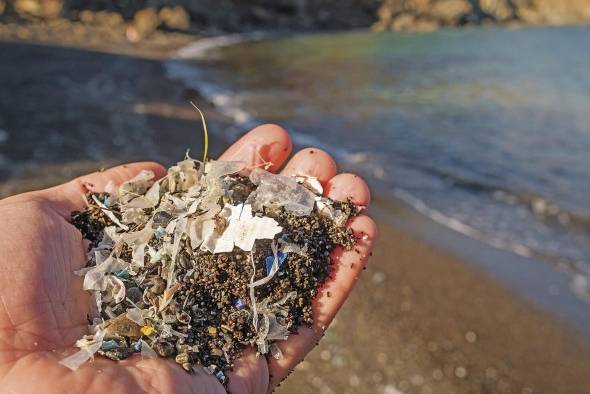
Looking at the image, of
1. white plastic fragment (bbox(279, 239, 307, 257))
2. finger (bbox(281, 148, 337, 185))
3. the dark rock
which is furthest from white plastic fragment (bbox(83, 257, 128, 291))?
the dark rock

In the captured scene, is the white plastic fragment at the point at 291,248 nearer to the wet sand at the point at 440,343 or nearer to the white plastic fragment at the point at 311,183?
the white plastic fragment at the point at 311,183

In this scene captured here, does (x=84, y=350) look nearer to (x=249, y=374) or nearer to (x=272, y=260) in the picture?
(x=249, y=374)

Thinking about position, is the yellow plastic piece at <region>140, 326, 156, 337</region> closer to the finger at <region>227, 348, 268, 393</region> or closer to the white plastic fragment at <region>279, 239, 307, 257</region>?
the finger at <region>227, 348, 268, 393</region>

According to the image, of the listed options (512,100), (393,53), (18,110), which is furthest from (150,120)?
(393,53)

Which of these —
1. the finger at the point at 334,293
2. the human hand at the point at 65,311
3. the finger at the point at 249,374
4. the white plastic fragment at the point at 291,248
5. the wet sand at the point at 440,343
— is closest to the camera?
the human hand at the point at 65,311

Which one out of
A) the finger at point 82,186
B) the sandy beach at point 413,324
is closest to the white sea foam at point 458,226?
the sandy beach at point 413,324

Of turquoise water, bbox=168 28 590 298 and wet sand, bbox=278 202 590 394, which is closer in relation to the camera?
wet sand, bbox=278 202 590 394

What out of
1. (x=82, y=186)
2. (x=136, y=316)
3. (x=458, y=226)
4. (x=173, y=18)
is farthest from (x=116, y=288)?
(x=173, y=18)
